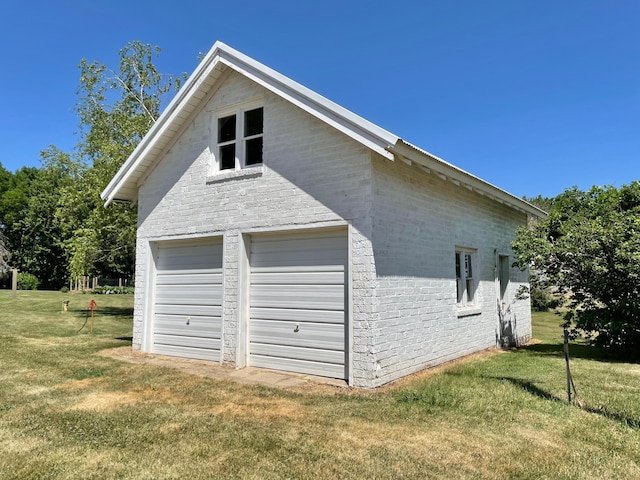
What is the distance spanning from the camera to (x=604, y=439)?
4.70m

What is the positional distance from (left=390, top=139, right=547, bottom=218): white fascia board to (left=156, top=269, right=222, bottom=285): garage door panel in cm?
483

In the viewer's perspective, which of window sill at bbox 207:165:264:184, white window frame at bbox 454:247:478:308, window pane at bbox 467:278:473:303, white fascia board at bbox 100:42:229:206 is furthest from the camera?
window pane at bbox 467:278:473:303

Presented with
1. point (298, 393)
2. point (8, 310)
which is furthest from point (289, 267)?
point (8, 310)

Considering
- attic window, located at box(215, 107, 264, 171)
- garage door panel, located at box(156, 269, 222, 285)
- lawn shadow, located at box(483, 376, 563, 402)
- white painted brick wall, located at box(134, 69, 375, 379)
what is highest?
attic window, located at box(215, 107, 264, 171)

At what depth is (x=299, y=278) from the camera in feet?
26.8

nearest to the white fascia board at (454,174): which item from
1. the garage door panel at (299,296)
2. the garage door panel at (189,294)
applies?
the garage door panel at (299,296)

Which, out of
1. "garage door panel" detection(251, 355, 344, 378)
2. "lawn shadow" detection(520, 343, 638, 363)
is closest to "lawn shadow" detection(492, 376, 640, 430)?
"garage door panel" detection(251, 355, 344, 378)

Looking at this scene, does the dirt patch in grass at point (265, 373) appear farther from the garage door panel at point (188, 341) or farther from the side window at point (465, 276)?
the side window at point (465, 276)

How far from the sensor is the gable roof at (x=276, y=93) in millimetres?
6910

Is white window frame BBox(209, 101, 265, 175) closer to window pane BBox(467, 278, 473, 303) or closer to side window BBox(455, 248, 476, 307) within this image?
side window BBox(455, 248, 476, 307)

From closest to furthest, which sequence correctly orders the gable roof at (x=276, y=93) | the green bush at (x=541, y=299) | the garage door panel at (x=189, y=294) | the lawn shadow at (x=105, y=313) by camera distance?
1. the gable roof at (x=276, y=93)
2. the garage door panel at (x=189, y=294)
3. the lawn shadow at (x=105, y=313)
4. the green bush at (x=541, y=299)

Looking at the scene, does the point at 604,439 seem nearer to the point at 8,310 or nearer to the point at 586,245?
the point at 586,245

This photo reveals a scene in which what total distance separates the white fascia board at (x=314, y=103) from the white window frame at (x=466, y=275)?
4.43 m

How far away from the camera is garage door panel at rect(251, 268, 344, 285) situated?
7711 mm
